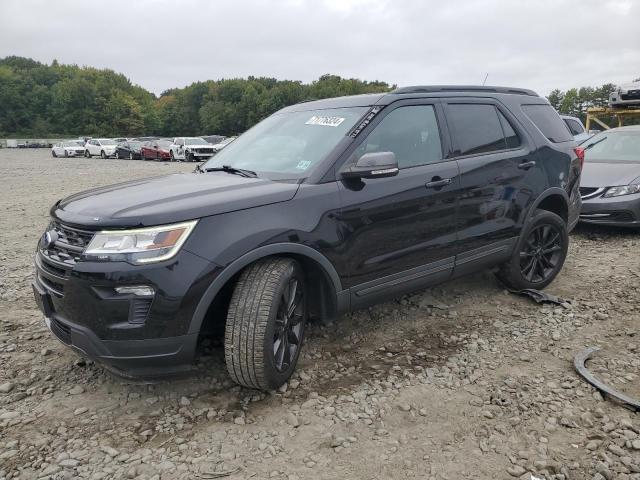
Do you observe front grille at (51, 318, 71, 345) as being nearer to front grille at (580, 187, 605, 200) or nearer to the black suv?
the black suv

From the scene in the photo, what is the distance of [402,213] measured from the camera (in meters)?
3.33

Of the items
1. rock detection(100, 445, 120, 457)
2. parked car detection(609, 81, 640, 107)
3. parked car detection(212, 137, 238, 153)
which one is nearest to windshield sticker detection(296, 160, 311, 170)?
parked car detection(212, 137, 238, 153)

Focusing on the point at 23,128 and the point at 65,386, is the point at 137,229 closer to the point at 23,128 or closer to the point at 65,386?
the point at 65,386

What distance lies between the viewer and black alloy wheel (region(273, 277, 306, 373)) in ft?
9.50

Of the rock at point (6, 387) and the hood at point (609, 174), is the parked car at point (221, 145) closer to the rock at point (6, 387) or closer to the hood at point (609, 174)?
the rock at point (6, 387)

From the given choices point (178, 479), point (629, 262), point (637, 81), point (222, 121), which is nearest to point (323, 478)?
point (178, 479)

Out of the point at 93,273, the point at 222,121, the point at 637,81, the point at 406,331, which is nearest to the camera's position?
the point at 93,273

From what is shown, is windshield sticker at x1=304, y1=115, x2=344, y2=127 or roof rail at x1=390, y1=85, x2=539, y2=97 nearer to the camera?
windshield sticker at x1=304, y1=115, x2=344, y2=127

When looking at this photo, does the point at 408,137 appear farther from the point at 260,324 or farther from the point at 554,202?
the point at 554,202

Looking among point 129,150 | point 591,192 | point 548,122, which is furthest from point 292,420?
point 129,150

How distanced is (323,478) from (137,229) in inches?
59.5

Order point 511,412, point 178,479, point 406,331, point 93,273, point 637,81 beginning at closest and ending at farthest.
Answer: point 178,479 < point 93,273 < point 511,412 < point 406,331 < point 637,81

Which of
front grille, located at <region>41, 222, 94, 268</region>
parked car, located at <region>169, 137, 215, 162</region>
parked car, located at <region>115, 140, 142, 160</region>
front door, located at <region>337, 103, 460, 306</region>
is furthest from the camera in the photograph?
parked car, located at <region>115, 140, 142, 160</region>

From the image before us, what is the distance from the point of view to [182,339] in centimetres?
257
